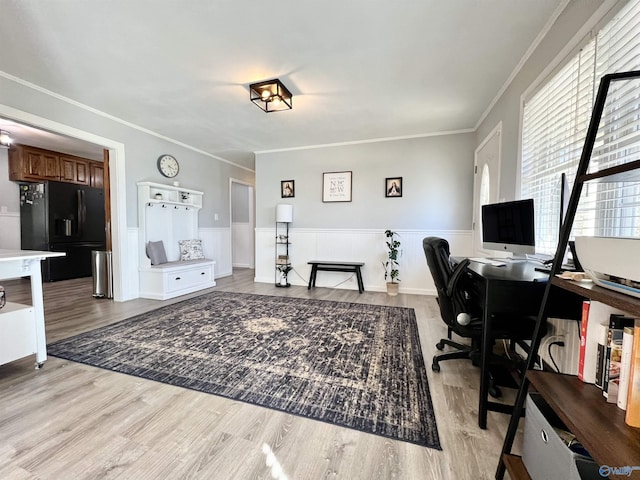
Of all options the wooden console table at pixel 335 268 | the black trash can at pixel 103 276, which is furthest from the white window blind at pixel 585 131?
the black trash can at pixel 103 276

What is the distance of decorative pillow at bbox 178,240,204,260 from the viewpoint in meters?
4.50

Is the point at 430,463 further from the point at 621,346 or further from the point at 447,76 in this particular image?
the point at 447,76

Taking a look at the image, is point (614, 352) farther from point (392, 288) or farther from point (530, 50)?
point (392, 288)

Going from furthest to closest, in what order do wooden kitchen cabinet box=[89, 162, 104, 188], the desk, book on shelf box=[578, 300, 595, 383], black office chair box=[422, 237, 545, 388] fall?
wooden kitchen cabinet box=[89, 162, 104, 188]
black office chair box=[422, 237, 545, 388]
the desk
book on shelf box=[578, 300, 595, 383]

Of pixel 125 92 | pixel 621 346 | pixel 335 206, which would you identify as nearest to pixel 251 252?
pixel 335 206

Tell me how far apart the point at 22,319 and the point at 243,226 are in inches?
204

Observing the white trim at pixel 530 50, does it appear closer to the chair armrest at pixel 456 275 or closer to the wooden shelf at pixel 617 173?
the wooden shelf at pixel 617 173

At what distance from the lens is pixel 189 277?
13.7 feet

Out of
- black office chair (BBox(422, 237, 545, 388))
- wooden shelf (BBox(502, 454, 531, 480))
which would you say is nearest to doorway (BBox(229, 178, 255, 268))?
black office chair (BBox(422, 237, 545, 388))

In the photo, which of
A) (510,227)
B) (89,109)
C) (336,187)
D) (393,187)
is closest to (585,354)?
(510,227)

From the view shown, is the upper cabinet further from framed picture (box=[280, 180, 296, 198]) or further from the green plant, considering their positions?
the green plant

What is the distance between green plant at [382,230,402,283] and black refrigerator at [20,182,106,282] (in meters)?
5.87

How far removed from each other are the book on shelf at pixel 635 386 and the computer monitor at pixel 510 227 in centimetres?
104

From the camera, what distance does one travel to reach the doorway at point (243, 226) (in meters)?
6.88
